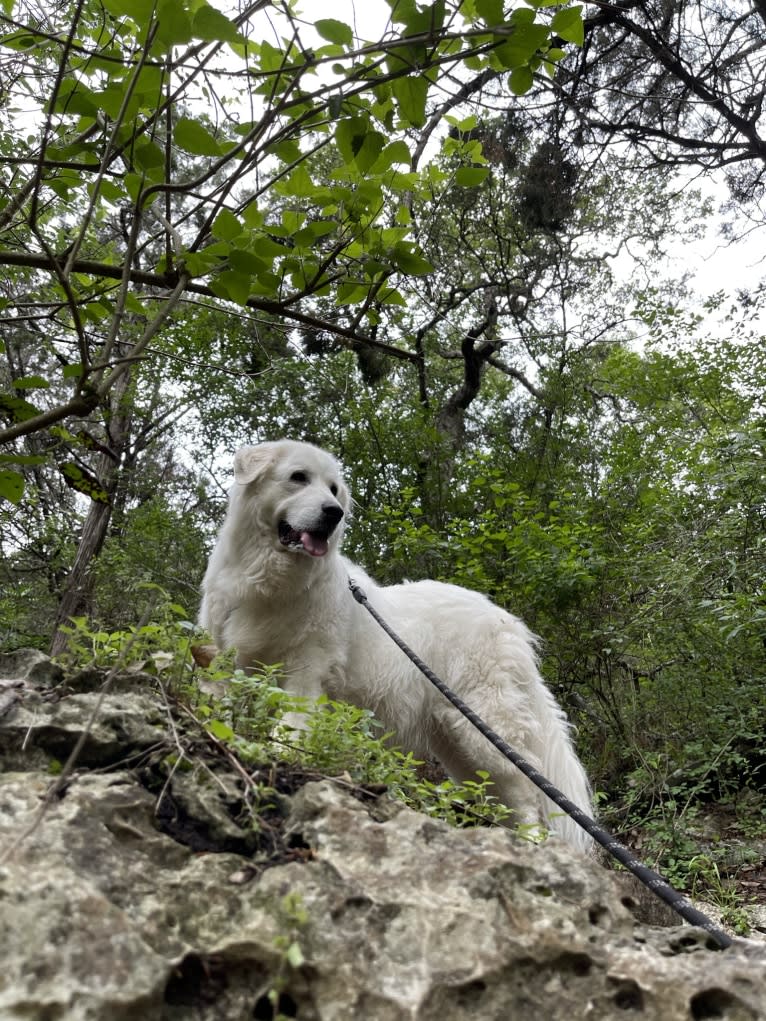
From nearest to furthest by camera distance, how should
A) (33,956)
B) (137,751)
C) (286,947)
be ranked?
(33,956) → (286,947) → (137,751)

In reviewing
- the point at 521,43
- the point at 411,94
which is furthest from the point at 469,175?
the point at 521,43

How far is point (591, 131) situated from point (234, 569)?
7959 mm

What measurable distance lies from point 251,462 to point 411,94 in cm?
287

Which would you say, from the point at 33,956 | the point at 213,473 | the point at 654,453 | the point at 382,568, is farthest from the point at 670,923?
the point at 213,473

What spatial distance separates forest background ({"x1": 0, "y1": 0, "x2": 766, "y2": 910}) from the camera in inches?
87.1

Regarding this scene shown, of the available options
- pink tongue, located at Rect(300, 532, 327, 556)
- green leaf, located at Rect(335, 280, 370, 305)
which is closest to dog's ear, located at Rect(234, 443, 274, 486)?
pink tongue, located at Rect(300, 532, 327, 556)

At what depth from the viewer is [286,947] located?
4.08 feet

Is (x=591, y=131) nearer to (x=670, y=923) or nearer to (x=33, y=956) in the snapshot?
(x=670, y=923)

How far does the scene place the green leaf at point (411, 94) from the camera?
2139 mm

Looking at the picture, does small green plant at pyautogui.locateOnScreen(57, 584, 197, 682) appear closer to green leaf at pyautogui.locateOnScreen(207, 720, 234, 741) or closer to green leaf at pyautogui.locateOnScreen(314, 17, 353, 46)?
green leaf at pyautogui.locateOnScreen(207, 720, 234, 741)

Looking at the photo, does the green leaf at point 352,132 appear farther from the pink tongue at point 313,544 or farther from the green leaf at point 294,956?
the pink tongue at point 313,544

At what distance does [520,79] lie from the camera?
2195 millimetres

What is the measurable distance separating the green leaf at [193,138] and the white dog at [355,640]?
2568mm

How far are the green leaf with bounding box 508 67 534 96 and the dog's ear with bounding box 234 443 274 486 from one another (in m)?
2.87
